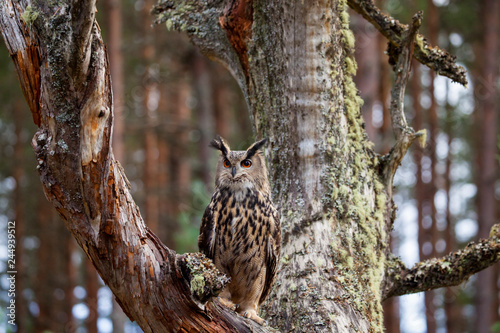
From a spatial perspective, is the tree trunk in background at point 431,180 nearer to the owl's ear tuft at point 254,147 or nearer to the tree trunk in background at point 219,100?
the tree trunk in background at point 219,100

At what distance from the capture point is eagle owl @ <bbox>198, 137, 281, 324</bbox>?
352 centimetres

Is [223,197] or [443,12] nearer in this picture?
[223,197]

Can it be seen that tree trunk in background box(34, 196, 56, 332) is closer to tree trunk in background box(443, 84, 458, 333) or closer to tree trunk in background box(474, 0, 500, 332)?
tree trunk in background box(443, 84, 458, 333)

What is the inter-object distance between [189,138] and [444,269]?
41.2 ft

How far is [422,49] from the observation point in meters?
3.94

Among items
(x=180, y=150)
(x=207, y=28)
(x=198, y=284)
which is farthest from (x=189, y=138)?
(x=198, y=284)

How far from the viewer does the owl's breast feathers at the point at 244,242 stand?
11.5 feet

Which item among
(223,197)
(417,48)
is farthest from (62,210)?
(417,48)

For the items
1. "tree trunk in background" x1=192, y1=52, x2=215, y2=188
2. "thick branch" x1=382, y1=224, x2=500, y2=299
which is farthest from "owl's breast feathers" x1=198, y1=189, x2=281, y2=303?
"tree trunk in background" x1=192, y1=52, x2=215, y2=188

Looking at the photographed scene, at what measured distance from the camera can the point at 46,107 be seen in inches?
82.0

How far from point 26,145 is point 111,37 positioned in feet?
16.2

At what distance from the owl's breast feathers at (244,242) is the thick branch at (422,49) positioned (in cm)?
167

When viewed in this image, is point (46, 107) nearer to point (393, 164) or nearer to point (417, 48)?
point (393, 164)

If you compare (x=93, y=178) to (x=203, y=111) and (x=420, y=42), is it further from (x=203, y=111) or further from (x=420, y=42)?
(x=203, y=111)
